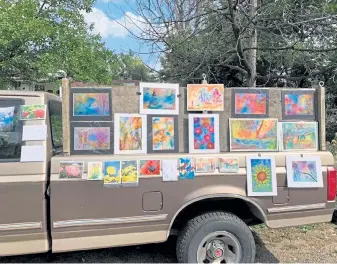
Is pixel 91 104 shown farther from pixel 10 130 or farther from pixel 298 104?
pixel 298 104

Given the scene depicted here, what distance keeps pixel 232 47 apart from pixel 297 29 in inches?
51.4

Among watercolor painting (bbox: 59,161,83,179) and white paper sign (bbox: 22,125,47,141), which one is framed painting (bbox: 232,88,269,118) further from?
white paper sign (bbox: 22,125,47,141)

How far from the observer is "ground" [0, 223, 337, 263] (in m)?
3.56

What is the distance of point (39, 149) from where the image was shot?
9.17ft

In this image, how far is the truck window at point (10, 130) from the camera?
9.19 ft

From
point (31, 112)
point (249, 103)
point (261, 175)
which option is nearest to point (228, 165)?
point (261, 175)

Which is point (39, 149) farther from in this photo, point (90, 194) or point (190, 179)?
point (190, 179)

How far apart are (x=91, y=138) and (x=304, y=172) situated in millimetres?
2062

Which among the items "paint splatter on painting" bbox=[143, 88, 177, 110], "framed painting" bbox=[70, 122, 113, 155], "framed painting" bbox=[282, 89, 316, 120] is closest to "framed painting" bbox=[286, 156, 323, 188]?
"framed painting" bbox=[282, 89, 316, 120]

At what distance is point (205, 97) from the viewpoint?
10.3ft

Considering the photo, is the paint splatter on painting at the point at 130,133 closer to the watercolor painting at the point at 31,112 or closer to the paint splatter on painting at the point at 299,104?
→ the watercolor painting at the point at 31,112

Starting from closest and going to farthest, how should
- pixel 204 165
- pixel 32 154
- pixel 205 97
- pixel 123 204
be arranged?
1. pixel 32 154
2. pixel 123 204
3. pixel 204 165
4. pixel 205 97

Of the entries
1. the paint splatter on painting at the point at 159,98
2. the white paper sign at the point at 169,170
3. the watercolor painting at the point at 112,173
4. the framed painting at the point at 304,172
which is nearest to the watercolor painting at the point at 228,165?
the white paper sign at the point at 169,170

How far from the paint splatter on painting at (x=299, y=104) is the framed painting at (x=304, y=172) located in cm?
46
